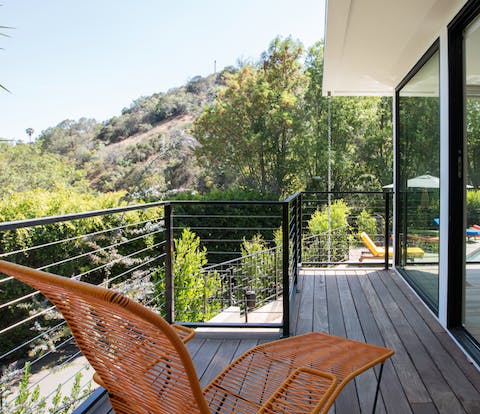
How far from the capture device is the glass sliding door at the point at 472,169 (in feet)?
8.21

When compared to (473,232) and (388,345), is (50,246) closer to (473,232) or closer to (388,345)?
(388,345)

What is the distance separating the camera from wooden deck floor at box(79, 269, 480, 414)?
6.44 ft

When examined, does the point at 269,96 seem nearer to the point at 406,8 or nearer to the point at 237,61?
the point at 237,61

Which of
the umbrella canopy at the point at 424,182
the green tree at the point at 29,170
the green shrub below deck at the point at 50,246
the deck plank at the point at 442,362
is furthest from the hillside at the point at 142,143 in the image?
the deck plank at the point at 442,362

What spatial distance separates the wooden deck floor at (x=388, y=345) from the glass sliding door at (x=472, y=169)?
0.94ft

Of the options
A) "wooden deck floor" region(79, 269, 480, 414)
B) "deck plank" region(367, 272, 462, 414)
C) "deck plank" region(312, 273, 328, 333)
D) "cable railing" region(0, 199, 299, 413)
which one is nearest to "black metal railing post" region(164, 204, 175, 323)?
"wooden deck floor" region(79, 269, 480, 414)

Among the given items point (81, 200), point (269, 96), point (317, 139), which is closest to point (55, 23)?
point (269, 96)

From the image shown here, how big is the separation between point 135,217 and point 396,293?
422cm

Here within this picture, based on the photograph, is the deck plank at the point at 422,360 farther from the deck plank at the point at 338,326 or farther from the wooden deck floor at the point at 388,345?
the deck plank at the point at 338,326

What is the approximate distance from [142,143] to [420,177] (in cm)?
1721

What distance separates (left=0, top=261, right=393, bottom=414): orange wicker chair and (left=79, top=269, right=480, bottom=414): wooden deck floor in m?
0.62

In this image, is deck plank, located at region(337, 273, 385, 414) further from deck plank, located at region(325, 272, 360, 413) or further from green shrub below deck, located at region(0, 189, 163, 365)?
green shrub below deck, located at region(0, 189, 163, 365)

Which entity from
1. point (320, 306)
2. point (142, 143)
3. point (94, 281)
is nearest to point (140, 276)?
point (320, 306)

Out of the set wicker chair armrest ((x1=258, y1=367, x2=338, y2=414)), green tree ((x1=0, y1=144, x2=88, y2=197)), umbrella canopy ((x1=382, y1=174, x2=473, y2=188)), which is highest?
green tree ((x1=0, y1=144, x2=88, y2=197))
